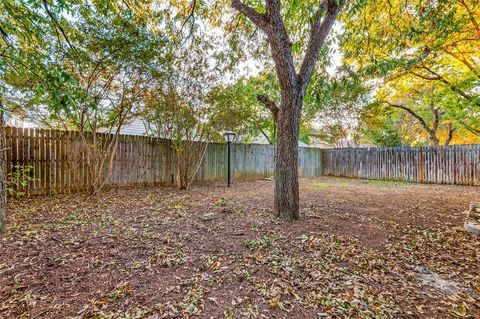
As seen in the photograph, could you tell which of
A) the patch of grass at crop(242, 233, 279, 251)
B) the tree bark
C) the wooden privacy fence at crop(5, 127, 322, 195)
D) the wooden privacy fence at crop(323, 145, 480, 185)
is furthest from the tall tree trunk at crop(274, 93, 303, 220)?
the wooden privacy fence at crop(323, 145, 480, 185)

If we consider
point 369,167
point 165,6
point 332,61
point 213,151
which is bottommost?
point 369,167

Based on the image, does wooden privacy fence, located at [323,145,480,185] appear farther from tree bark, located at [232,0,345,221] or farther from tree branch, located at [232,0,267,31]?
tree branch, located at [232,0,267,31]

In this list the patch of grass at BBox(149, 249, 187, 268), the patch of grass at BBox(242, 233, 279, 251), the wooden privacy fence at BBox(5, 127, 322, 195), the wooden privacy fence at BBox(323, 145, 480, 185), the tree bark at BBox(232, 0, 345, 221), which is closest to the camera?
the patch of grass at BBox(149, 249, 187, 268)

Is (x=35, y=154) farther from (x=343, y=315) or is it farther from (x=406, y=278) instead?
(x=406, y=278)

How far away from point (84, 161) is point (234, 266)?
17.4 feet

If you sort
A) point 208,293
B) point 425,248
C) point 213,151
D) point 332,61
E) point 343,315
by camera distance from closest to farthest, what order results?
point 343,315 < point 208,293 < point 425,248 < point 332,61 < point 213,151

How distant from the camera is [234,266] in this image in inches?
86.2

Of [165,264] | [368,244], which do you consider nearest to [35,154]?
[165,264]

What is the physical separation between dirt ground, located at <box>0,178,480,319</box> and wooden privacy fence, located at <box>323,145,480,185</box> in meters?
5.93

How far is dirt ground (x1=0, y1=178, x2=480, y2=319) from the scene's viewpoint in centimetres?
165

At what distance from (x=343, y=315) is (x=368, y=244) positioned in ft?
4.67

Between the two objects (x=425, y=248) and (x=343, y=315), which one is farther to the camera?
(x=425, y=248)

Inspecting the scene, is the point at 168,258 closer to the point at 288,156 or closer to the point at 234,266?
the point at 234,266

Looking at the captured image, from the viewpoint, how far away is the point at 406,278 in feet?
6.81
